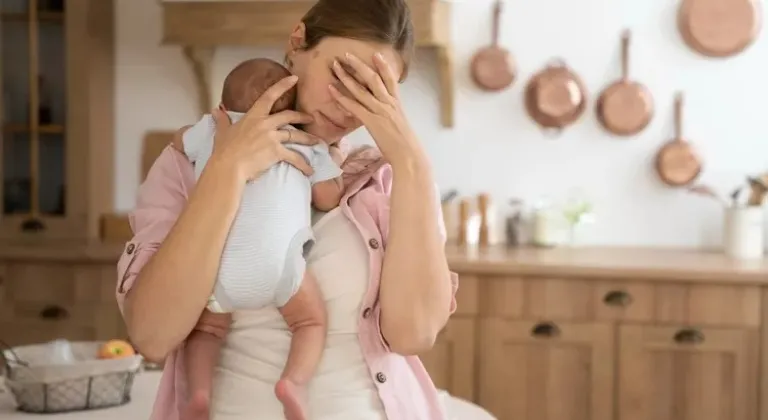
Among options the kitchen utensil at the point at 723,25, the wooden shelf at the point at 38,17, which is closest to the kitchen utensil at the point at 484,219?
the kitchen utensil at the point at 723,25

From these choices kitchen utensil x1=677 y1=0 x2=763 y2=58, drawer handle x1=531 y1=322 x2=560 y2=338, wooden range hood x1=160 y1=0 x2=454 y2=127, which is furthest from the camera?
kitchen utensil x1=677 y1=0 x2=763 y2=58

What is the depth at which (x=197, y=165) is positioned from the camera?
117 centimetres

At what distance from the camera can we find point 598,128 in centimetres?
339

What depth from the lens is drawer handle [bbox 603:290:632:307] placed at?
285 centimetres

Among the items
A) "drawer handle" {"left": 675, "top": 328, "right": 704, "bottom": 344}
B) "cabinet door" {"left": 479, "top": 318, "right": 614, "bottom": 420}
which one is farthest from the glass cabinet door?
"drawer handle" {"left": 675, "top": 328, "right": 704, "bottom": 344}

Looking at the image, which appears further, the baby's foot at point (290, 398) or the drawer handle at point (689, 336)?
the drawer handle at point (689, 336)

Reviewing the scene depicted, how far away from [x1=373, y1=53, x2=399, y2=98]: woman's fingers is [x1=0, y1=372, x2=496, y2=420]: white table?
2.34 ft

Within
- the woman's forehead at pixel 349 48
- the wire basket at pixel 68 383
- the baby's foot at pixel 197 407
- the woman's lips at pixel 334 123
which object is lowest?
the wire basket at pixel 68 383

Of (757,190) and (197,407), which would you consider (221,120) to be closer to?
(197,407)

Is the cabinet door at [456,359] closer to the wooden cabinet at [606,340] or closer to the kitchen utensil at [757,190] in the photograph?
the wooden cabinet at [606,340]

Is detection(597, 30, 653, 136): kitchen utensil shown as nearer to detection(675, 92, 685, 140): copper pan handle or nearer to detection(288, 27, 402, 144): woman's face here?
detection(675, 92, 685, 140): copper pan handle

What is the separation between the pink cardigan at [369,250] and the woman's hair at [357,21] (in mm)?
179

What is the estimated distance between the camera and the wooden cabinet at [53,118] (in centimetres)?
338

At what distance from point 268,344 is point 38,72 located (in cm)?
262
